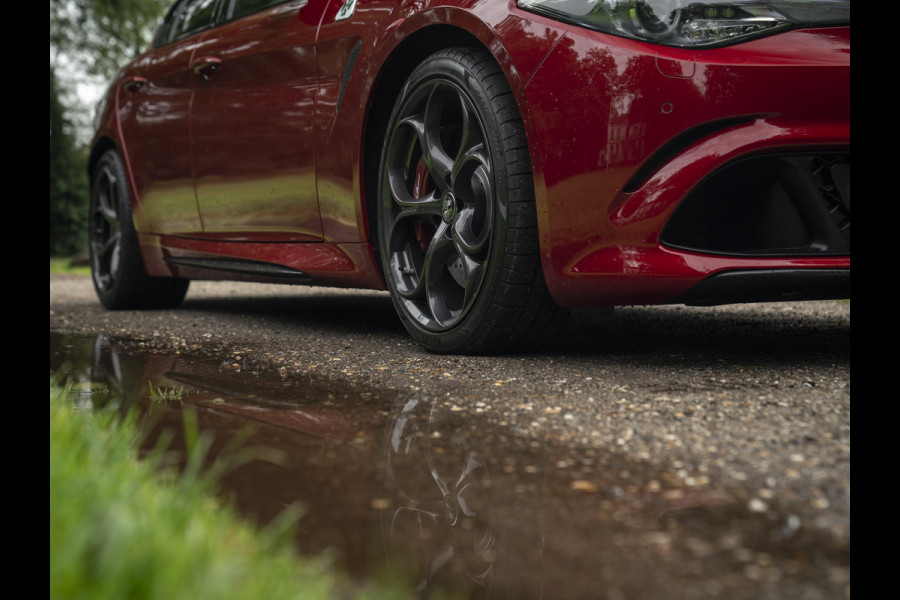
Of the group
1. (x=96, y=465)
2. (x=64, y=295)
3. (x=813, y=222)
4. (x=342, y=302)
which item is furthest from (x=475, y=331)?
(x=64, y=295)

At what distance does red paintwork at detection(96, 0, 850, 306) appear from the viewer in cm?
233

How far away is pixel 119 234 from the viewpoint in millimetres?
5047

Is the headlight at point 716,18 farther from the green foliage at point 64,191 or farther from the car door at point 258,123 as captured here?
the green foliage at point 64,191

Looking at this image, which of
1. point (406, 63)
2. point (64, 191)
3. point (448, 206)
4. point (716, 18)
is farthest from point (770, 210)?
point (64, 191)

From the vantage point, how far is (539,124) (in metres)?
2.56

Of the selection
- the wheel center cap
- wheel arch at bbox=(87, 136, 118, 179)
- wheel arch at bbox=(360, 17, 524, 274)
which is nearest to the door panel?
wheel arch at bbox=(87, 136, 118, 179)

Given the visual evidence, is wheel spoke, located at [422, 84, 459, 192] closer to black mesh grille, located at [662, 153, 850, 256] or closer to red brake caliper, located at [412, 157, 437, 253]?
red brake caliper, located at [412, 157, 437, 253]

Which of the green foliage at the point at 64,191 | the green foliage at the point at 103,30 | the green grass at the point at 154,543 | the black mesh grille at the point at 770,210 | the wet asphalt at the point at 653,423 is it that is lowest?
the green foliage at the point at 64,191

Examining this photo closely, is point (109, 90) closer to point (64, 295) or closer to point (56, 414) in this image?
point (64, 295)

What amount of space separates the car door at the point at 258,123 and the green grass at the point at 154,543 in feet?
6.80

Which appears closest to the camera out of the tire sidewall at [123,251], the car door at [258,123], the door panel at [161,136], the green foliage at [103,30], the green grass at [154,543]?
the green grass at [154,543]

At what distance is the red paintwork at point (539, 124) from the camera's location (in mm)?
2330

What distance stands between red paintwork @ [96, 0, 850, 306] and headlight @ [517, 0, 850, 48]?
32mm

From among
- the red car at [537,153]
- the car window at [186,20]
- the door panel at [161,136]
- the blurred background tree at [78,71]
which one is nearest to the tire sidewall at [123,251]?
the door panel at [161,136]
